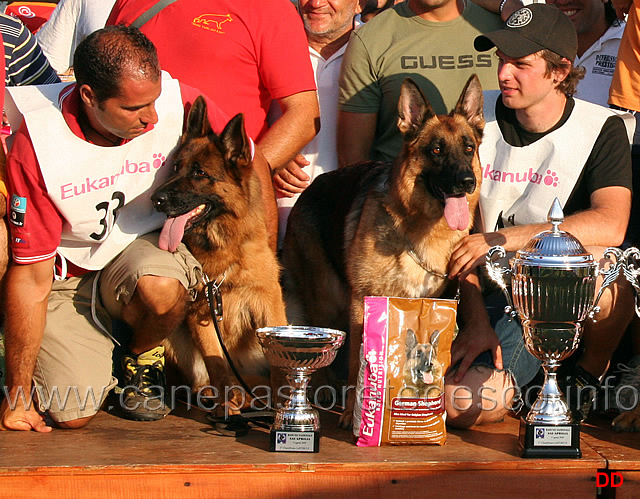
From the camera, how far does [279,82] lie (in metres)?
4.27

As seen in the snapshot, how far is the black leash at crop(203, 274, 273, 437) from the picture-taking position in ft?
10.5

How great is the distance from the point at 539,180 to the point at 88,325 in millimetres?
2217

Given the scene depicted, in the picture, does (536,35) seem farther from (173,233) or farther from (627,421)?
(173,233)

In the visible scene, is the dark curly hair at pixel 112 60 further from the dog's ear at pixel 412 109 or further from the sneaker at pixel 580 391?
the sneaker at pixel 580 391

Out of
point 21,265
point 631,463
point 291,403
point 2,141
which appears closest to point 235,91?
point 2,141

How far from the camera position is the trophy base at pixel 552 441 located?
9.39 ft

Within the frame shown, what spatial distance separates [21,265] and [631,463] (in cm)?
255

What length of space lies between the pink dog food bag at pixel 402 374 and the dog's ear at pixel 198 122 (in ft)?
3.81

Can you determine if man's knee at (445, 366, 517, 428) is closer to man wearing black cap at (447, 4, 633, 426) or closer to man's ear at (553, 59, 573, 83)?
man wearing black cap at (447, 4, 633, 426)

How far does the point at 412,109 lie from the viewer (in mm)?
3619

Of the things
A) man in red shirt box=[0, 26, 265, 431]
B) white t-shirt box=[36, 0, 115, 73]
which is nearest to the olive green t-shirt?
man in red shirt box=[0, 26, 265, 431]

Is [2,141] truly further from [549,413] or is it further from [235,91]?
[549,413]

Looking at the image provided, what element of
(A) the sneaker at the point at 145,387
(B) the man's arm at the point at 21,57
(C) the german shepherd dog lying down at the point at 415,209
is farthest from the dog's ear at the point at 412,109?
(B) the man's arm at the point at 21,57

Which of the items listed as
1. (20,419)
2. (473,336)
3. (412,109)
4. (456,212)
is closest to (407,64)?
(412,109)
